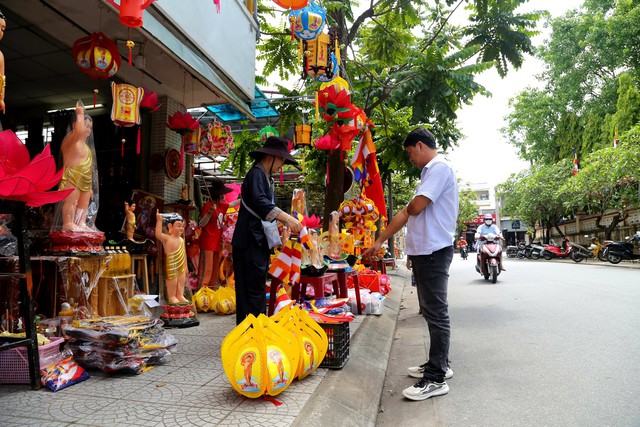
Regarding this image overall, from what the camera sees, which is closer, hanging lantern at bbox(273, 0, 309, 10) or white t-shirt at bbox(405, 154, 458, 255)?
white t-shirt at bbox(405, 154, 458, 255)

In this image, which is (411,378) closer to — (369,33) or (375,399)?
(375,399)

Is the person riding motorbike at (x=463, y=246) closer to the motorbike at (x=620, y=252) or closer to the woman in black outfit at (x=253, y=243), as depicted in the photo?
the motorbike at (x=620, y=252)

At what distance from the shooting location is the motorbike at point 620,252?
53.2 feet

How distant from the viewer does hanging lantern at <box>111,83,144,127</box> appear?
15.9 feet

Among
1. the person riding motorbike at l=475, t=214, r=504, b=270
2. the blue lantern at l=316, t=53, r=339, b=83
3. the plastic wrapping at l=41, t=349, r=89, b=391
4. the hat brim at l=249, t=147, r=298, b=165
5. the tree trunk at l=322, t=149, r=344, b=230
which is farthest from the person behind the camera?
the person riding motorbike at l=475, t=214, r=504, b=270

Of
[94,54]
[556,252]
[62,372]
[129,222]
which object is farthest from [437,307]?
[556,252]

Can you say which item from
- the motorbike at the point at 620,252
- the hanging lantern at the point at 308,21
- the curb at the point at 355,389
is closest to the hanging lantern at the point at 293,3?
the hanging lantern at the point at 308,21

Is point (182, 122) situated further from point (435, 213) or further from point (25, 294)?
point (435, 213)

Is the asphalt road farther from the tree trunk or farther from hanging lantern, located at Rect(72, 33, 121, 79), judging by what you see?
hanging lantern, located at Rect(72, 33, 121, 79)

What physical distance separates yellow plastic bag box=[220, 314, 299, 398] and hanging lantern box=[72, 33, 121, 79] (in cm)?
341

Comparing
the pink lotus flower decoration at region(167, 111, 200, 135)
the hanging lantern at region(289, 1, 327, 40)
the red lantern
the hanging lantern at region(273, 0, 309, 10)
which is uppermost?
the hanging lantern at region(289, 1, 327, 40)

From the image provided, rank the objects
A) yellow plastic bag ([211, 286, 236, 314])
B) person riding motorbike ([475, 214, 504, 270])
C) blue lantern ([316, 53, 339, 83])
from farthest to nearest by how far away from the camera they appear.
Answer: person riding motorbike ([475, 214, 504, 270]) → blue lantern ([316, 53, 339, 83]) → yellow plastic bag ([211, 286, 236, 314])

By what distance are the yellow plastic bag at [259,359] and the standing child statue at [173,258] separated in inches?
102

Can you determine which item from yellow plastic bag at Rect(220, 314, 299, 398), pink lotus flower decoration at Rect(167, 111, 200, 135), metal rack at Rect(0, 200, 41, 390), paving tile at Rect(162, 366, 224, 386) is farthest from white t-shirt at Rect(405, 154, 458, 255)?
pink lotus flower decoration at Rect(167, 111, 200, 135)
